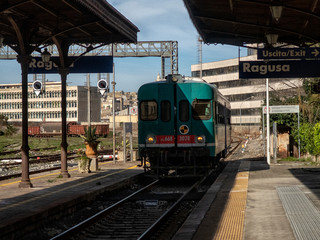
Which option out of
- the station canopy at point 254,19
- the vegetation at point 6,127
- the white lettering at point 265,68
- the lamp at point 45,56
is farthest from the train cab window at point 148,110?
the vegetation at point 6,127

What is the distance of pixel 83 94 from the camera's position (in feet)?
394

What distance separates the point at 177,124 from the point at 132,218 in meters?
5.78

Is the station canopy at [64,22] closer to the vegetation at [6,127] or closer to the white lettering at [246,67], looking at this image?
the white lettering at [246,67]

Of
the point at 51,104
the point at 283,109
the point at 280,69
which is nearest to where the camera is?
the point at 280,69

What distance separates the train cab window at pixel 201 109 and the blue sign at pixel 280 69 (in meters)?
1.70

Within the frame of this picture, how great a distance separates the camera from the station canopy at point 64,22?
1327cm

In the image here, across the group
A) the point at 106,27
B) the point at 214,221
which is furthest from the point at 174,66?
the point at 214,221

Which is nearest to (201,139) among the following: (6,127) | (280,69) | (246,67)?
(246,67)

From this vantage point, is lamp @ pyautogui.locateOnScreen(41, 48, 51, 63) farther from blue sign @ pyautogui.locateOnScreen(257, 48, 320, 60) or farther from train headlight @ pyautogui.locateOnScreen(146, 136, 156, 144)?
blue sign @ pyautogui.locateOnScreen(257, 48, 320, 60)

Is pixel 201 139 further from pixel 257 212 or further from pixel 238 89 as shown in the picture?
pixel 238 89

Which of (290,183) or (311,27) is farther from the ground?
(311,27)

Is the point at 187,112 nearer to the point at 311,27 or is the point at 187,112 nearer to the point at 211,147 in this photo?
the point at 211,147

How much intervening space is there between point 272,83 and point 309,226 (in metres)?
75.7

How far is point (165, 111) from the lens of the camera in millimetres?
16641
